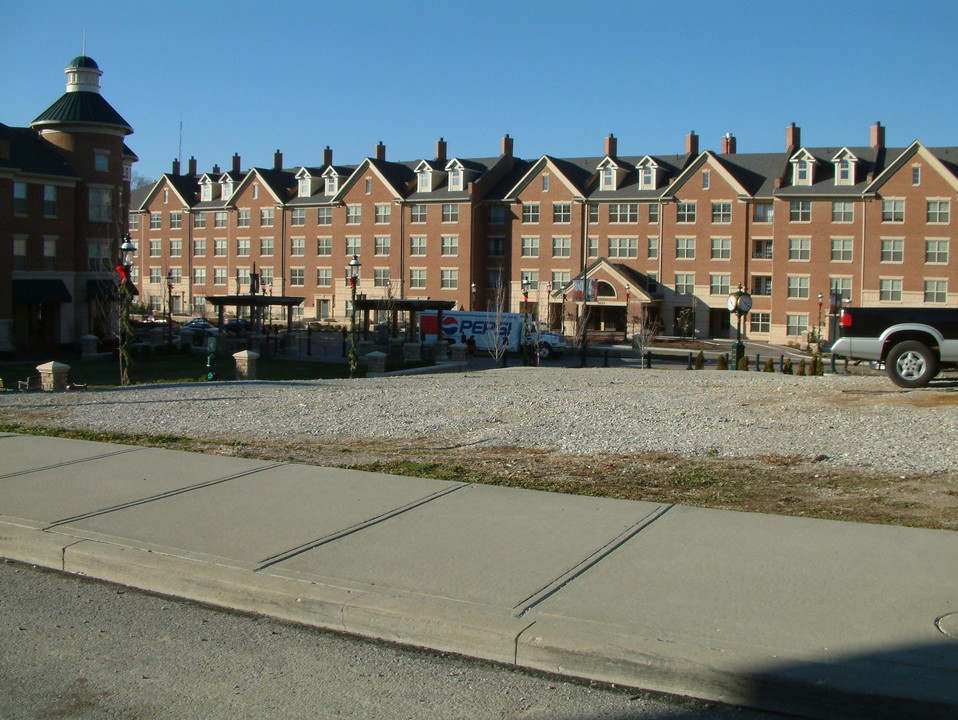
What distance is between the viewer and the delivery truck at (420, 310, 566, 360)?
1993 inches

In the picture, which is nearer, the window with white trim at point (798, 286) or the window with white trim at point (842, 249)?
the window with white trim at point (842, 249)

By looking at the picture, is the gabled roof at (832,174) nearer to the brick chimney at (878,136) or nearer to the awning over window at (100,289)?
the brick chimney at (878,136)

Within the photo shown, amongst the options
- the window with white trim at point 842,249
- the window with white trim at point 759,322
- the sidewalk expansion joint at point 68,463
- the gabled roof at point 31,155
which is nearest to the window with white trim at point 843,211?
the window with white trim at point 842,249

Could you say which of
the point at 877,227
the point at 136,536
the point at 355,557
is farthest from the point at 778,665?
the point at 877,227

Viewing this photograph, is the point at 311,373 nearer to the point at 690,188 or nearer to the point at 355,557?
the point at 355,557

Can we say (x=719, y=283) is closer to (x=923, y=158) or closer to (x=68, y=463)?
(x=923, y=158)

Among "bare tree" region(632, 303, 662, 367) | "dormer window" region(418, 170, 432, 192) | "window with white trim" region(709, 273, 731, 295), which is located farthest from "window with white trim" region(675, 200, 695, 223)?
"dormer window" region(418, 170, 432, 192)

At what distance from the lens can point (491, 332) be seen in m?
50.5

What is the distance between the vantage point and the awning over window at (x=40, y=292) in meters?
48.0

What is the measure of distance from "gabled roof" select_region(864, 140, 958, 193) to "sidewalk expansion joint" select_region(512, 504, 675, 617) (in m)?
59.5

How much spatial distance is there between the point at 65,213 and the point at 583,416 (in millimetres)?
45133

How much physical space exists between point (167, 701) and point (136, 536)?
2578mm

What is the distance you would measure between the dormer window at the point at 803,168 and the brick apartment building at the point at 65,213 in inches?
1690

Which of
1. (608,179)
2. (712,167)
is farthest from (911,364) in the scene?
(608,179)
